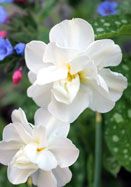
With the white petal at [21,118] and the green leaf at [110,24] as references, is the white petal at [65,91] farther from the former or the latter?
the green leaf at [110,24]

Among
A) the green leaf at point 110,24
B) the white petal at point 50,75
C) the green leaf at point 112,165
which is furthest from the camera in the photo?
the green leaf at point 112,165

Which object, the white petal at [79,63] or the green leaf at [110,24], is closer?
the white petal at [79,63]

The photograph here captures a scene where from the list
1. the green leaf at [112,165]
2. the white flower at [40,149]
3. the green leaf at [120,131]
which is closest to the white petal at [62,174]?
the white flower at [40,149]

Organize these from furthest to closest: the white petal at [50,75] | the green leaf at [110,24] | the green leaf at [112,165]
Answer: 1. the green leaf at [112,165]
2. the green leaf at [110,24]
3. the white petal at [50,75]

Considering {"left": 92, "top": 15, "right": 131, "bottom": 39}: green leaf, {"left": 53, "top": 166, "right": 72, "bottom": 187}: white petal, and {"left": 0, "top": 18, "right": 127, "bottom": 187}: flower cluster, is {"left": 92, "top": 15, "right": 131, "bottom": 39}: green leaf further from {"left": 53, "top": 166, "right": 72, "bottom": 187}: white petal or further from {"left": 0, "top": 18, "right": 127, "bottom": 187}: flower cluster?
{"left": 53, "top": 166, "right": 72, "bottom": 187}: white petal

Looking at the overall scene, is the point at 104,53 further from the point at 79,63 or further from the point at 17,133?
the point at 17,133

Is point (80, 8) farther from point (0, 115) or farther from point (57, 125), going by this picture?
point (57, 125)

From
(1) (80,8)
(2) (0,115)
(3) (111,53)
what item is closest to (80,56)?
(3) (111,53)

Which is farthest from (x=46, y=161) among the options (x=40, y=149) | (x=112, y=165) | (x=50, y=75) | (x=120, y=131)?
(x=112, y=165)
